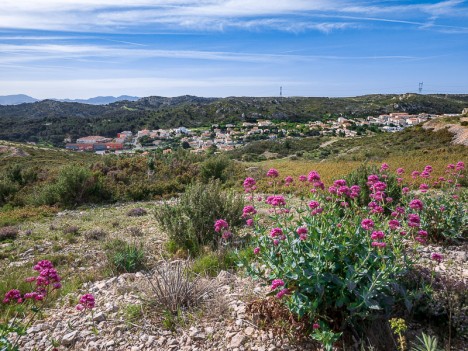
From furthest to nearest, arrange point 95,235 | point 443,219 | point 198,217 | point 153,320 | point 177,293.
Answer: point 95,235 < point 198,217 < point 443,219 < point 177,293 < point 153,320

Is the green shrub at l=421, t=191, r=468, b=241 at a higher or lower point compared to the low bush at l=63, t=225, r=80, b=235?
higher

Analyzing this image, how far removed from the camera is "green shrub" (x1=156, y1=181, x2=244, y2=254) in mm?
6197

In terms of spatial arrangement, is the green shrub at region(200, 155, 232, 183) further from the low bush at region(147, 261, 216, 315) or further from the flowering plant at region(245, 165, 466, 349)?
the flowering plant at region(245, 165, 466, 349)

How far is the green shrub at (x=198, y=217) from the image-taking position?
6.20 meters

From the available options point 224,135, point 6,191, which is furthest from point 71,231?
point 224,135

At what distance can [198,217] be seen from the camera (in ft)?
21.0

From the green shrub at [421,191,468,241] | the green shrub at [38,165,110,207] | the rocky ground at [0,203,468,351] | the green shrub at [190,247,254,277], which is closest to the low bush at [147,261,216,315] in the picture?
the rocky ground at [0,203,468,351]

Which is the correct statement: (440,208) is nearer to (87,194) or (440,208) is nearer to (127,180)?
(87,194)

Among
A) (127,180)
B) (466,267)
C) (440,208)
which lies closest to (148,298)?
(466,267)

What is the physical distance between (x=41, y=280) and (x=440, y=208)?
507 cm

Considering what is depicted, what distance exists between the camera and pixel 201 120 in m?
99.1

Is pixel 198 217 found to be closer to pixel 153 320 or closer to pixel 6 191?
pixel 153 320

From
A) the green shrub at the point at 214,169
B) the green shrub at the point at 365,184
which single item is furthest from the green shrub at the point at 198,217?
the green shrub at the point at 214,169

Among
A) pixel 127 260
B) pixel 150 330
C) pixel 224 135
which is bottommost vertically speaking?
pixel 224 135
